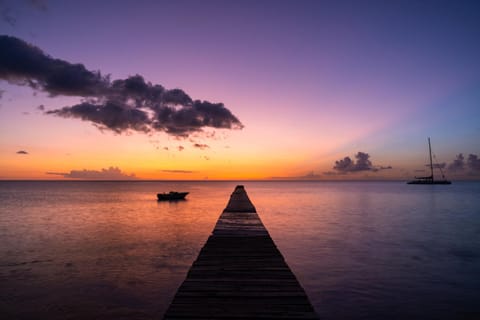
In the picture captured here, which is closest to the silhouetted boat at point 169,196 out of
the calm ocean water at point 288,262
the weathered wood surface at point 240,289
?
the calm ocean water at point 288,262

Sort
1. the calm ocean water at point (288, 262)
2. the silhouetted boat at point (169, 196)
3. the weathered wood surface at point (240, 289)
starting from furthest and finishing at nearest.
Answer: the silhouetted boat at point (169, 196)
the calm ocean water at point (288, 262)
the weathered wood surface at point (240, 289)

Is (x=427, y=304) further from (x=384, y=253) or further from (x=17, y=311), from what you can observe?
(x=17, y=311)

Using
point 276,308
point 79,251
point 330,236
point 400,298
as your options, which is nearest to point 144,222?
point 79,251

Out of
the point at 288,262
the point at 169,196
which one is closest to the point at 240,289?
the point at 288,262

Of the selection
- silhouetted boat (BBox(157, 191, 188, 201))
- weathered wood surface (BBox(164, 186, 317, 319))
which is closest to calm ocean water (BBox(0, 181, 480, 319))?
weathered wood surface (BBox(164, 186, 317, 319))

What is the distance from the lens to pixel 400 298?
36.2 ft

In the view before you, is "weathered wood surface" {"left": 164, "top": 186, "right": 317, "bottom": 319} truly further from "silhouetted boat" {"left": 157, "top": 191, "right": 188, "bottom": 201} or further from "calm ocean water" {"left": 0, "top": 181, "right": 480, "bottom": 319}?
"silhouetted boat" {"left": 157, "top": 191, "right": 188, "bottom": 201}

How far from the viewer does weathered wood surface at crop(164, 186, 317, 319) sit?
18.4 ft

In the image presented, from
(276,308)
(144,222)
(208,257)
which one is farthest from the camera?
(144,222)

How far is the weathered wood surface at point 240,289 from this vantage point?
5.61 m

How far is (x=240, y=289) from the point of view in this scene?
6750 mm

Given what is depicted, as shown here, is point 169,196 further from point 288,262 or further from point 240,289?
point 240,289

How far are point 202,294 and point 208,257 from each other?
120 inches

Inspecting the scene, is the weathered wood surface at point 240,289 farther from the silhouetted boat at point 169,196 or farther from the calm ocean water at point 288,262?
the silhouetted boat at point 169,196
